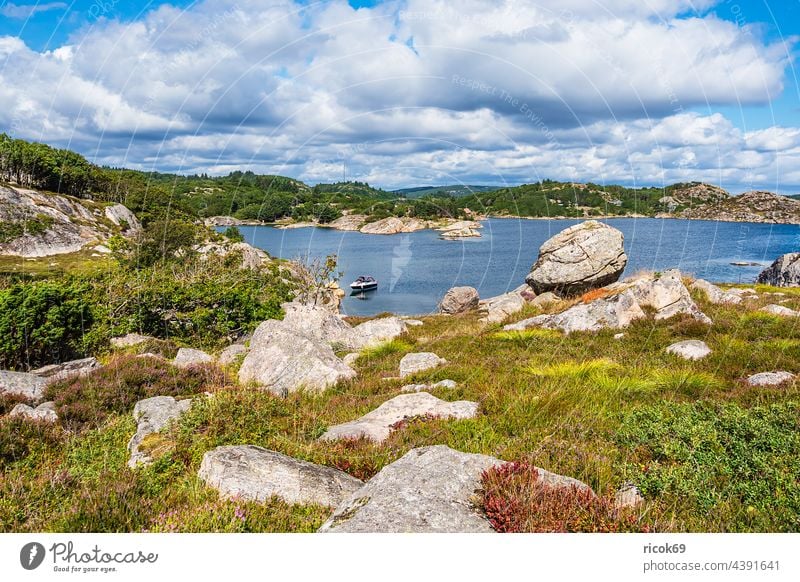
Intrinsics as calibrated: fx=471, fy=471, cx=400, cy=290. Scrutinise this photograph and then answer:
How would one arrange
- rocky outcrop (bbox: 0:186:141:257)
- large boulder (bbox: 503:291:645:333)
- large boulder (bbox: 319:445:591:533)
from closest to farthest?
large boulder (bbox: 319:445:591:533) < large boulder (bbox: 503:291:645:333) < rocky outcrop (bbox: 0:186:141:257)

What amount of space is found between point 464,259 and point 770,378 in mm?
94261

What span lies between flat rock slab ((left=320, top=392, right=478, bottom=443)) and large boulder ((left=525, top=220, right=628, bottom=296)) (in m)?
25.4

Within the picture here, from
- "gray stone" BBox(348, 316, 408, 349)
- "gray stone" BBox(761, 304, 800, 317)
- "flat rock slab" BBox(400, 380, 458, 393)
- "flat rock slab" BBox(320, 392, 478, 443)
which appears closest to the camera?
"flat rock slab" BBox(320, 392, 478, 443)

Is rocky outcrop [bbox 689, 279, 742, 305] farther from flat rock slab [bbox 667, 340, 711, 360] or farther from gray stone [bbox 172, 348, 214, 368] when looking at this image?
gray stone [bbox 172, 348, 214, 368]

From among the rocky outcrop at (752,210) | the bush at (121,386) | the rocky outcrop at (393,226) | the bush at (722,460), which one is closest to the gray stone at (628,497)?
the bush at (722,460)

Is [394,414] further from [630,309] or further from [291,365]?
[630,309]

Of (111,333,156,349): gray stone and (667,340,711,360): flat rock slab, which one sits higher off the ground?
(667,340,711,360): flat rock slab

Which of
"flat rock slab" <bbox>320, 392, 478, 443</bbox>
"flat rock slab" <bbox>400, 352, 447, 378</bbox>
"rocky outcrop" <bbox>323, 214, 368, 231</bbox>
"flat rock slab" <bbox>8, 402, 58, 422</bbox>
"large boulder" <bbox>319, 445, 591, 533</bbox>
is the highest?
"rocky outcrop" <bbox>323, 214, 368, 231</bbox>

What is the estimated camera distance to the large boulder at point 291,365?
13508 millimetres

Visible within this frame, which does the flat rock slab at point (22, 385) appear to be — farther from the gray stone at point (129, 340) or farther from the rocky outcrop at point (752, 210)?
the rocky outcrop at point (752, 210)

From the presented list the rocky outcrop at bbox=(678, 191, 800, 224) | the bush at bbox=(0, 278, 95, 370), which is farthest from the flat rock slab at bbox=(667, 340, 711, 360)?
the rocky outcrop at bbox=(678, 191, 800, 224)

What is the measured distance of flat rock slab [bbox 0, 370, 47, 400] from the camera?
36.1ft

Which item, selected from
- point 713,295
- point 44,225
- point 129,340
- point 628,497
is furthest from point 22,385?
point 44,225
